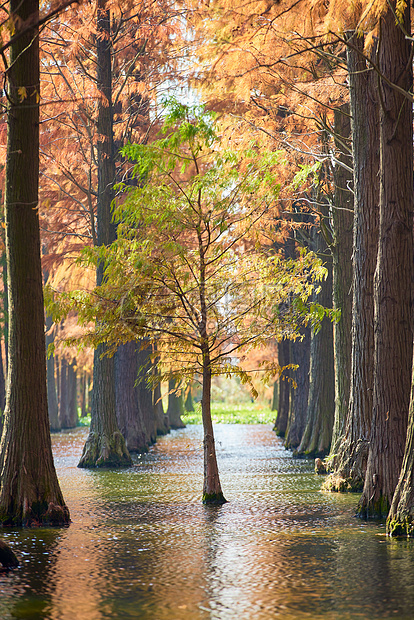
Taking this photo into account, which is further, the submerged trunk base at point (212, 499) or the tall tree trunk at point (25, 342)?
the submerged trunk base at point (212, 499)

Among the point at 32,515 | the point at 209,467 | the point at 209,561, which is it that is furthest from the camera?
the point at 209,467

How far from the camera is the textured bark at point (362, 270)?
1236 centimetres

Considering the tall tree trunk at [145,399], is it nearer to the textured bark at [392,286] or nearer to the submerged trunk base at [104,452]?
the submerged trunk base at [104,452]

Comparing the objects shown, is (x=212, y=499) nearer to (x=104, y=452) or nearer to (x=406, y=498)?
(x=406, y=498)

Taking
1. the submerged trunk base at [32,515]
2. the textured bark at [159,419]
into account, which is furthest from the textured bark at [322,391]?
the textured bark at [159,419]

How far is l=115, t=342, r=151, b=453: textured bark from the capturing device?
70.2ft

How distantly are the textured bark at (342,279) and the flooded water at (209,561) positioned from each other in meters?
1.99

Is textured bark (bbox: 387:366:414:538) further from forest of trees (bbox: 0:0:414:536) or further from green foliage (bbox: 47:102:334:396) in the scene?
green foliage (bbox: 47:102:334:396)

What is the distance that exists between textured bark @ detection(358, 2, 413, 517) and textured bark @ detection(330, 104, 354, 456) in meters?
4.09

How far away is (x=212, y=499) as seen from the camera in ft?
37.8

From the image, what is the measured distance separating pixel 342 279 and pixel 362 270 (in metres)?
2.53

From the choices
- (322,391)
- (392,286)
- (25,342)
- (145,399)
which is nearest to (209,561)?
(25,342)

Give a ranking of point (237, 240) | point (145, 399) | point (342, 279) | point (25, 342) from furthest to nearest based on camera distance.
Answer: point (145, 399), point (342, 279), point (237, 240), point (25, 342)

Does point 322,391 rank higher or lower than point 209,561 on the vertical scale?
higher
